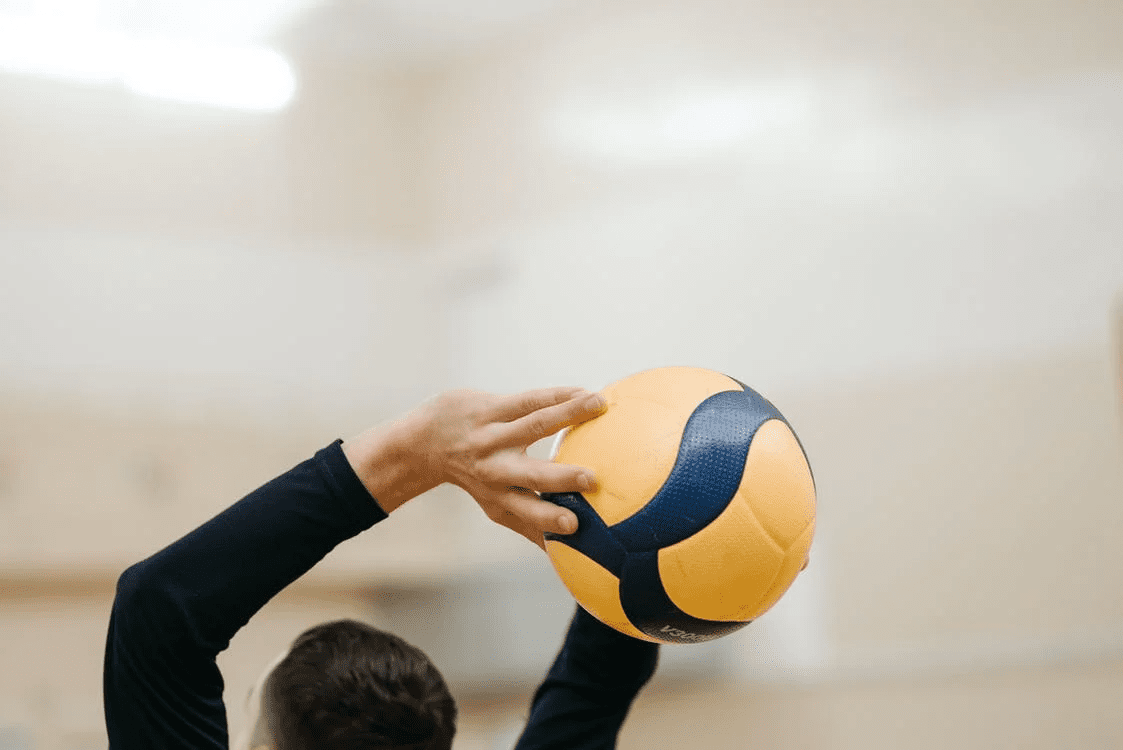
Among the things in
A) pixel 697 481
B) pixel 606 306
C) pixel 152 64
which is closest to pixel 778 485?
pixel 697 481

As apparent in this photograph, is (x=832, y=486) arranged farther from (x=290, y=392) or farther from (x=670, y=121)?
(x=290, y=392)

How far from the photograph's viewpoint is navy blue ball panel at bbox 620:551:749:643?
85 centimetres

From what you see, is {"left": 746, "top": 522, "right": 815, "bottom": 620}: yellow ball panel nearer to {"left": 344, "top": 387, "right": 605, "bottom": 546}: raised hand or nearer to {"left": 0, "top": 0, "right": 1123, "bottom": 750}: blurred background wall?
{"left": 344, "top": 387, "right": 605, "bottom": 546}: raised hand

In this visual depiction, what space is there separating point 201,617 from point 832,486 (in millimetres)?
2205

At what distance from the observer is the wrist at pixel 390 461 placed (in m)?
0.80

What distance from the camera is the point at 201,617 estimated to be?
746 millimetres

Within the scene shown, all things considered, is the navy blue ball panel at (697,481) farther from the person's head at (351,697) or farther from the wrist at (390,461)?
the person's head at (351,697)

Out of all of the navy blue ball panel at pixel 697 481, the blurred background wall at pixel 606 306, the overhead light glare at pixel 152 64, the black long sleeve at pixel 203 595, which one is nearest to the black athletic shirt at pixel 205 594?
the black long sleeve at pixel 203 595

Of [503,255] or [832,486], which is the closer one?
[832,486]

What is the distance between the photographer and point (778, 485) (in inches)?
34.8

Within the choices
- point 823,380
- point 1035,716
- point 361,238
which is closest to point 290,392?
point 361,238

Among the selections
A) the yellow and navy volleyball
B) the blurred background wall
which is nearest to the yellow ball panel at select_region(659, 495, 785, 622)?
the yellow and navy volleyball

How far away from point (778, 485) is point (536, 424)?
22cm

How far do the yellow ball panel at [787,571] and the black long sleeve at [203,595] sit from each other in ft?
1.14
